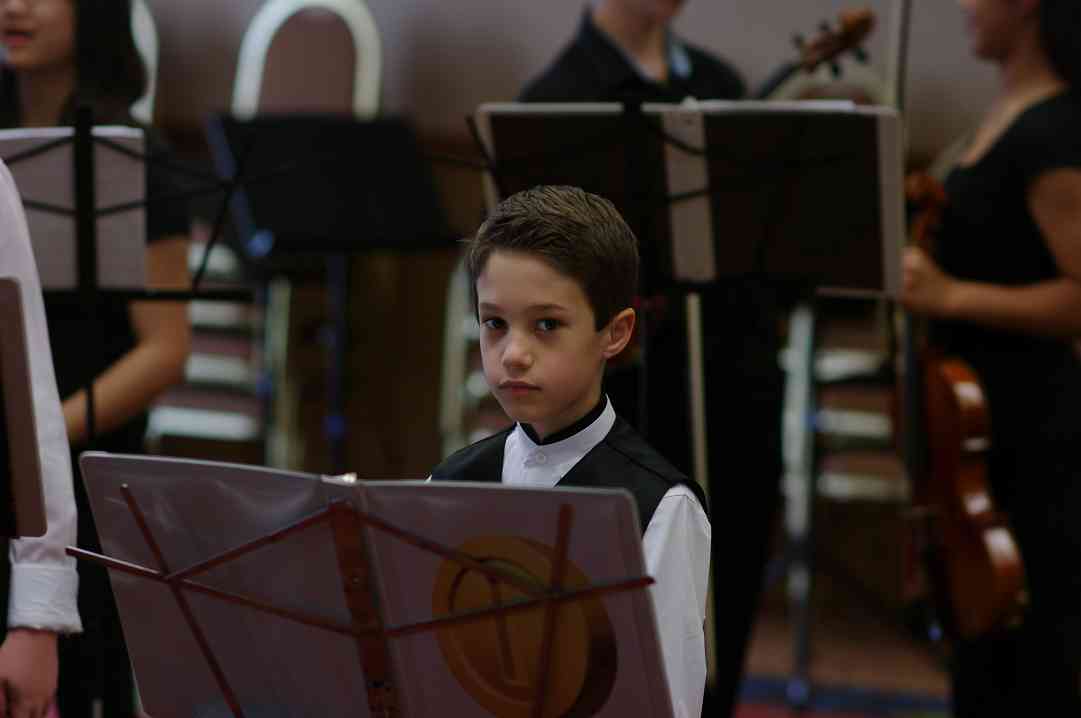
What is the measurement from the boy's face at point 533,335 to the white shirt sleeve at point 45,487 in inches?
→ 19.6

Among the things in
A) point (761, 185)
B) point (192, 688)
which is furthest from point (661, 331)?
point (192, 688)

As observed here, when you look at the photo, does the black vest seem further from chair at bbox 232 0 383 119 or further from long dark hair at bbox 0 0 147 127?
chair at bbox 232 0 383 119

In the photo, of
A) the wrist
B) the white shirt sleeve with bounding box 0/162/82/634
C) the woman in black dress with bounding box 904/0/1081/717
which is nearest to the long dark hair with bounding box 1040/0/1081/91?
the woman in black dress with bounding box 904/0/1081/717

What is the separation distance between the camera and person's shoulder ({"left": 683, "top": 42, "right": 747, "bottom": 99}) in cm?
316

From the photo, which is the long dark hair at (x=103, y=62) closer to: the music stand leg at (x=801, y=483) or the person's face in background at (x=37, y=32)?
the person's face in background at (x=37, y=32)

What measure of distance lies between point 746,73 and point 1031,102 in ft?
6.75

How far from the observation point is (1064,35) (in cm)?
277

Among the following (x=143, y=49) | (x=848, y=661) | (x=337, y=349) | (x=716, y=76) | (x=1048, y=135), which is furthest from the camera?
(x=337, y=349)

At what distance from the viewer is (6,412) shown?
151cm

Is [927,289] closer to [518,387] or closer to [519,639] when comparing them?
[518,387]

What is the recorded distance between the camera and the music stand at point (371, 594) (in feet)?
4.52

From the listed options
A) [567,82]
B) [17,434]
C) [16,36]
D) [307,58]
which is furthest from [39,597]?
[307,58]

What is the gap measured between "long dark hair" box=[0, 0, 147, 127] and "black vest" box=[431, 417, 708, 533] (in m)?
1.08

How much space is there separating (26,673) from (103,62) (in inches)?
46.0
